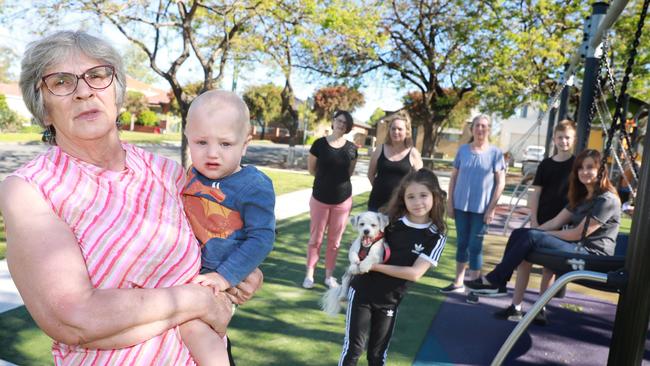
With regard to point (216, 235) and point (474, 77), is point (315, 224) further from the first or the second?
point (474, 77)

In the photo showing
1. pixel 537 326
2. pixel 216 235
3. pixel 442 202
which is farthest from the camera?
pixel 537 326

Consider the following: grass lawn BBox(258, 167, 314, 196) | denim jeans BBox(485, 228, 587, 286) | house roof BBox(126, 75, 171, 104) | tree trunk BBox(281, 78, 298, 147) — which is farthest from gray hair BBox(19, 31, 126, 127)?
house roof BBox(126, 75, 171, 104)

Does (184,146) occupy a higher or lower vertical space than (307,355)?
higher

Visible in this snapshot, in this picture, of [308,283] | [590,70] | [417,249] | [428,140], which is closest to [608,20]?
[590,70]

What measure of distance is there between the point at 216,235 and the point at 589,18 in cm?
504

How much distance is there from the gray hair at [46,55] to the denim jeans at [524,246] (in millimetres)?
3124

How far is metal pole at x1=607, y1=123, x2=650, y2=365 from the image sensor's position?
171 cm

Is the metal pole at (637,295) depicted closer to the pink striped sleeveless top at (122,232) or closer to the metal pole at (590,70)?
the pink striped sleeveless top at (122,232)

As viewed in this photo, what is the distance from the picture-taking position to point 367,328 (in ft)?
9.03

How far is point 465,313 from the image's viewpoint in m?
4.45

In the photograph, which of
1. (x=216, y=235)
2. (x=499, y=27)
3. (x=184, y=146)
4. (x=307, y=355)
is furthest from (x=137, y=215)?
(x=499, y=27)

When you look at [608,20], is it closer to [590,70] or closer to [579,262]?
[590,70]

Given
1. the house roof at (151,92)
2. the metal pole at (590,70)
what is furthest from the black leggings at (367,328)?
the house roof at (151,92)

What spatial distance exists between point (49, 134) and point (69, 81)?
17cm
